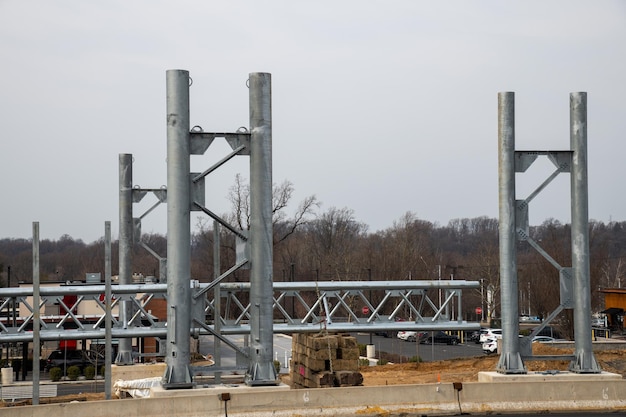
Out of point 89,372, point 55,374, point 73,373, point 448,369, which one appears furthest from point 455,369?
point 55,374

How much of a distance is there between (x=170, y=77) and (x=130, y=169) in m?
9.86

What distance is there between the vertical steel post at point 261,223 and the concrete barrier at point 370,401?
0.73m

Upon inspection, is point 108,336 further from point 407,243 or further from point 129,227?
point 407,243

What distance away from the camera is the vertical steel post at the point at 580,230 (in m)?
18.5

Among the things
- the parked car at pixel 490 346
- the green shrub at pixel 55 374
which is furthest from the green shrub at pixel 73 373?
the parked car at pixel 490 346

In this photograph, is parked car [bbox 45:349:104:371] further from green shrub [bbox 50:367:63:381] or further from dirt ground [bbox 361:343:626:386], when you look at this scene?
dirt ground [bbox 361:343:626:386]

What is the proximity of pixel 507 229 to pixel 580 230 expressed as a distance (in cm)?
156

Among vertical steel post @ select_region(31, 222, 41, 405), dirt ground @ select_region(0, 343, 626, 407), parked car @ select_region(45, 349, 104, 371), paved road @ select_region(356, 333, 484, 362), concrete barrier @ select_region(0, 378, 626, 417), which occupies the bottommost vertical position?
paved road @ select_region(356, 333, 484, 362)

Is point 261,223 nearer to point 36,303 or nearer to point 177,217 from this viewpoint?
point 177,217

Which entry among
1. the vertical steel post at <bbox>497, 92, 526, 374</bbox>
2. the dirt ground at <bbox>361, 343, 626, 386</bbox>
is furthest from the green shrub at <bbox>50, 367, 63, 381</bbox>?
the vertical steel post at <bbox>497, 92, 526, 374</bbox>

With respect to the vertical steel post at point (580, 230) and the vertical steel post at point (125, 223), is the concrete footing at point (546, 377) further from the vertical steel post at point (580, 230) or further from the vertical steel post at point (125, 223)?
the vertical steel post at point (125, 223)

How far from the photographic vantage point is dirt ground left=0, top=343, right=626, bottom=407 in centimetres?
2767

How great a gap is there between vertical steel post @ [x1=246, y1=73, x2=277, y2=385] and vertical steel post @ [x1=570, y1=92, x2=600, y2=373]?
20.6 ft

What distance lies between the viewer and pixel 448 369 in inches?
1260
